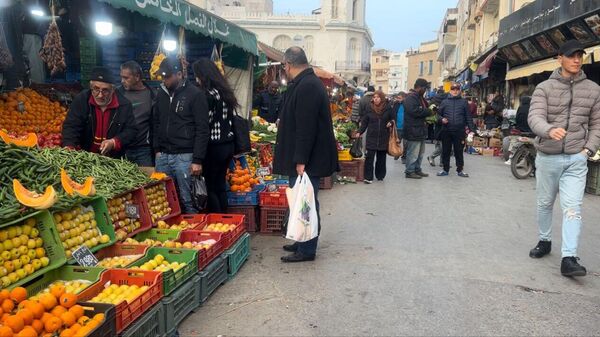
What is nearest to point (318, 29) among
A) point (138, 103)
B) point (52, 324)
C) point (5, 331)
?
point (138, 103)

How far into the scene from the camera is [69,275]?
3477mm

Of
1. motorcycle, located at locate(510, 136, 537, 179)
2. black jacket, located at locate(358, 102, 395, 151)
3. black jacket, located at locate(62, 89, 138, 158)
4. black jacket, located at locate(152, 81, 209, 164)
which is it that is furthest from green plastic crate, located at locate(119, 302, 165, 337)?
motorcycle, located at locate(510, 136, 537, 179)

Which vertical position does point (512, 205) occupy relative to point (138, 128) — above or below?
below

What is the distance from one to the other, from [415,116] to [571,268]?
6.04 metres

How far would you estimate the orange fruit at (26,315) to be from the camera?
259 cm

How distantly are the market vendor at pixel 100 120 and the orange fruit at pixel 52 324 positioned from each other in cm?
279

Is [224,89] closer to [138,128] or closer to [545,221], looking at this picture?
[138,128]

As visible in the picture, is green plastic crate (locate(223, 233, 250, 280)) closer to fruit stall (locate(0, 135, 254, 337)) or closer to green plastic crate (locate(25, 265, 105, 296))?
fruit stall (locate(0, 135, 254, 337))

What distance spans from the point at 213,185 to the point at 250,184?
34.2 inches

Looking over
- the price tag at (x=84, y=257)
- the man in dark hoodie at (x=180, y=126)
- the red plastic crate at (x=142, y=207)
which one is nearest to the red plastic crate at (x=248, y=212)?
the man in dark hoodie at (x=180, y=126)

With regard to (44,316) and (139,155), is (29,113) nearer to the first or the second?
(139,155)

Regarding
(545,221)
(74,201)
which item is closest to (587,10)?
(545,221)

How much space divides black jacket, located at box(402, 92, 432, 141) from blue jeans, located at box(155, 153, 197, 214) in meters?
5.98

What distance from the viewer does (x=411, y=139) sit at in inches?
403
